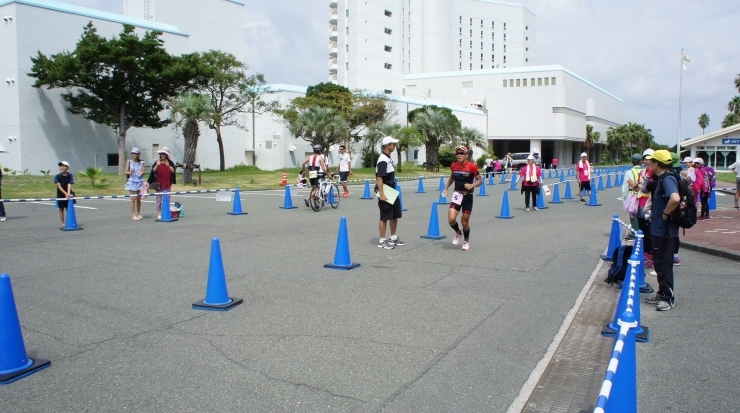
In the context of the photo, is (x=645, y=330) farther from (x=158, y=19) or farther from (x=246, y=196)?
(x=158, y=19)

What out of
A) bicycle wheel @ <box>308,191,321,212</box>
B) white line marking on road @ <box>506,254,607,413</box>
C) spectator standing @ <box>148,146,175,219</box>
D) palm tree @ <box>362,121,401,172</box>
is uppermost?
palm tree @ <box>362,121,401,172</box>

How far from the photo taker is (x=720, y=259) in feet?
32.3

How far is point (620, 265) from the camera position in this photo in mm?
7684

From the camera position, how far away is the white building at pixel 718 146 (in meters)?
44.7

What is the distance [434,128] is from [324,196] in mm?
34337

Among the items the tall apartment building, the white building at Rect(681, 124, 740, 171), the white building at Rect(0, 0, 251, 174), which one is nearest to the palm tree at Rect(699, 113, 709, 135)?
the tall apartment building

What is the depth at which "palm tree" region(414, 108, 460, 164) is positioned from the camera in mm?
50156

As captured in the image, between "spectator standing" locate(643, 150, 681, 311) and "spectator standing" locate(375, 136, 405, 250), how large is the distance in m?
4.18

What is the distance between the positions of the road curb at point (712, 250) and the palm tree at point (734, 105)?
80565 millimetres

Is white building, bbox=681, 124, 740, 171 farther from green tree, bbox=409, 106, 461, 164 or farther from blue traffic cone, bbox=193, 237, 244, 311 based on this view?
blue traffic cone, bbox=193, 237, 244, 311

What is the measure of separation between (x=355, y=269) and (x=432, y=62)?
99.9m

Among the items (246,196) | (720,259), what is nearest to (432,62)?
(246,196)

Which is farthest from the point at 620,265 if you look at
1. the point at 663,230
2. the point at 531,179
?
the point at 531,179

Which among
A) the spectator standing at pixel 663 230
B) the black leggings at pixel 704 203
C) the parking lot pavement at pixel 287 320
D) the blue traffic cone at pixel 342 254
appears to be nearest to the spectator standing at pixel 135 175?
the parking lot pavement at pixel 287 320
